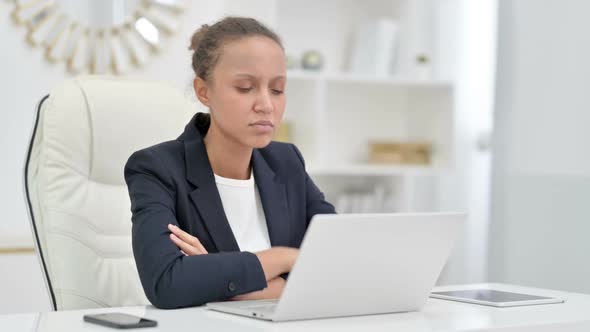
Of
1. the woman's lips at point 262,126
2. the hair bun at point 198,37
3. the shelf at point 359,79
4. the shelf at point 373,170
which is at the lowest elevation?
the shelf at point 373,170

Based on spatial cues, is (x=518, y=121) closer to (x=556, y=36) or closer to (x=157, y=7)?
(x=556, y=36)

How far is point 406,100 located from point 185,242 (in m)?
3.15

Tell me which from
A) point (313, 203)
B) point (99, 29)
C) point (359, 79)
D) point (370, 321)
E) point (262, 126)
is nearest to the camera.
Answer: point (370, 321)

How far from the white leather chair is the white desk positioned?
1.76 ft

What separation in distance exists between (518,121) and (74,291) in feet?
4.94

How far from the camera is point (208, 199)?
170 cm

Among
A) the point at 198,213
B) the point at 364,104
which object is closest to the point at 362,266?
the point at 198,213

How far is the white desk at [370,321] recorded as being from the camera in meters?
1.22

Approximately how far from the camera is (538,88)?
2.66m

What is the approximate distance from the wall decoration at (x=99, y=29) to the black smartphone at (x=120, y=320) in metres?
2.35

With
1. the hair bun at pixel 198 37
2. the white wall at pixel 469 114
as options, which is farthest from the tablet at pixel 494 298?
the white wall at pixel 469 114

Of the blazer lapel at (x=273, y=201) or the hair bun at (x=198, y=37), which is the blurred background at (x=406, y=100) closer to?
the hair bun at (x=198, y=37)

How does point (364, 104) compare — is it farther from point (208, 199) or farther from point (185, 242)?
point (185, 242)

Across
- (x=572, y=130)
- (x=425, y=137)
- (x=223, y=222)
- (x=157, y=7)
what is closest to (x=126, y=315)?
(x=223, y=222)
